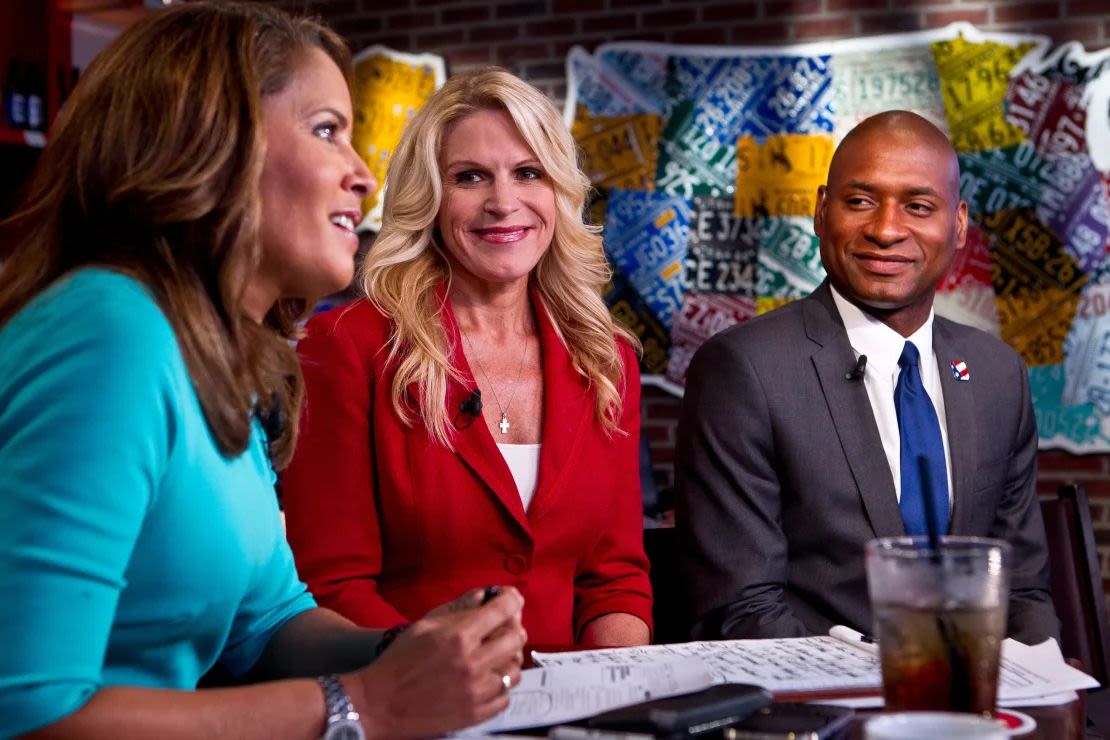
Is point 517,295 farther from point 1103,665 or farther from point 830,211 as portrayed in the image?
point 1103,665

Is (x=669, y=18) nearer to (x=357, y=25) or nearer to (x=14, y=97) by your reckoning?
(x=357, y=25)

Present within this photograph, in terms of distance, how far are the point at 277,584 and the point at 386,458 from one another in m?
0.62

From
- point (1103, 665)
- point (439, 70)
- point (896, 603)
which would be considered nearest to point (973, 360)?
point (1103, 665)

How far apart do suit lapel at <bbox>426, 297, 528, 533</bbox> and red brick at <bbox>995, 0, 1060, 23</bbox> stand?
2.88m

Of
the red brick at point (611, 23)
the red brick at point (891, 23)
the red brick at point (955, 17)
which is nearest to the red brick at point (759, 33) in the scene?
the red brick at point (891, 23)

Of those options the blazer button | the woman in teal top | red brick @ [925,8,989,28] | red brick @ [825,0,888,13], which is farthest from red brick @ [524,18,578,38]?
the woman in teal top

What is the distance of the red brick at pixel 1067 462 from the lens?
162 inches

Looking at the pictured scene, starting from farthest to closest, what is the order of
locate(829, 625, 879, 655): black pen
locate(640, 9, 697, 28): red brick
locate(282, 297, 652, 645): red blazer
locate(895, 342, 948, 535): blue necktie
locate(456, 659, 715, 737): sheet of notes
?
1. locate(640, 9, 697, 28): red brick
2. locate(895, 342, 948, 535): blue necktie
3. locate(282, 297, 652, 645): red blazer
4. locate(829, 625, 879, 655): black pen
5. locate(456, 659, 715, 737): sheet of notes

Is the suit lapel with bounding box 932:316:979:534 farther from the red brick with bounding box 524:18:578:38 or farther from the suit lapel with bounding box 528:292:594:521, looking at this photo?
the red brick with bounding box 524:18:578:38

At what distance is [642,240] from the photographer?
4.61 meters

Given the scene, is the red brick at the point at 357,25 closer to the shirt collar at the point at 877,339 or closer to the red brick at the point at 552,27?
the red brick at the point at 552,27

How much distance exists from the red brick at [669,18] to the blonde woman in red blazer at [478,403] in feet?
8.01

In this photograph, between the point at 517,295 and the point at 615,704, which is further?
the point at 517,295

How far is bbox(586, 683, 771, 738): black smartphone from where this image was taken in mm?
1056
